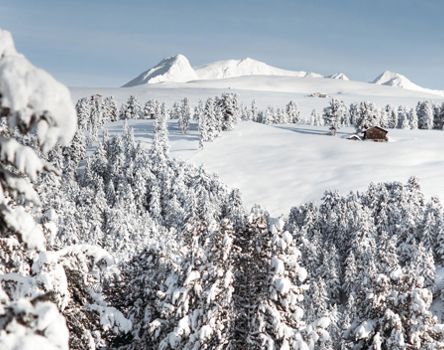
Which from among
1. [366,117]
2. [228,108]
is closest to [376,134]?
[366,117]

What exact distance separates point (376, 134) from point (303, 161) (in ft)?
101

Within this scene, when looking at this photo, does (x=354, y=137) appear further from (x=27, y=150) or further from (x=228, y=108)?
(x=27, y=150)

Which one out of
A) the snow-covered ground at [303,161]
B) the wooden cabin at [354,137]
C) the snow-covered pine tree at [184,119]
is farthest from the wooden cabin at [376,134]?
the snow-covered pine tree at [184,119]

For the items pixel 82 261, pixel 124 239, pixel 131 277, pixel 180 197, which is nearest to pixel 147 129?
pixel 180 197

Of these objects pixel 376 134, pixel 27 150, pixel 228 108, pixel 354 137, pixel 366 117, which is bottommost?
pixel 354 137

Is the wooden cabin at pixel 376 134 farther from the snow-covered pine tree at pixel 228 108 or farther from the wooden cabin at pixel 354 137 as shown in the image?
the snow-covered pine tree at pixel 228 108

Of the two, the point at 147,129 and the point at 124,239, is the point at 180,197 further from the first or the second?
the point at 147,129

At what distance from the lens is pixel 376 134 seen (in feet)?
523

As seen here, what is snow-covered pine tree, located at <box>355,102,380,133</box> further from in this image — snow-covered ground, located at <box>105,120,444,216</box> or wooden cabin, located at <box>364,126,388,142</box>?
snow-covered ground, located at <box>105,120,444,216</box>

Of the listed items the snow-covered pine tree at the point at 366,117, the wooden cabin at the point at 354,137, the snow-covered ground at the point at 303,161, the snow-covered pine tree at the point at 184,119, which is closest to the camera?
the snow-covered ground at the point at 303,161

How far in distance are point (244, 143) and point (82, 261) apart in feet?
495

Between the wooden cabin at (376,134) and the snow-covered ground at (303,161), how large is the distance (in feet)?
14.9

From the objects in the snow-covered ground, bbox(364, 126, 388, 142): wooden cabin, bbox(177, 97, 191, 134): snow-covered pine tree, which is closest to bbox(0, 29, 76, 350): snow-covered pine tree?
the snow-covered ground

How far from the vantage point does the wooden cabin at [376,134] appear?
158250 millimetres
